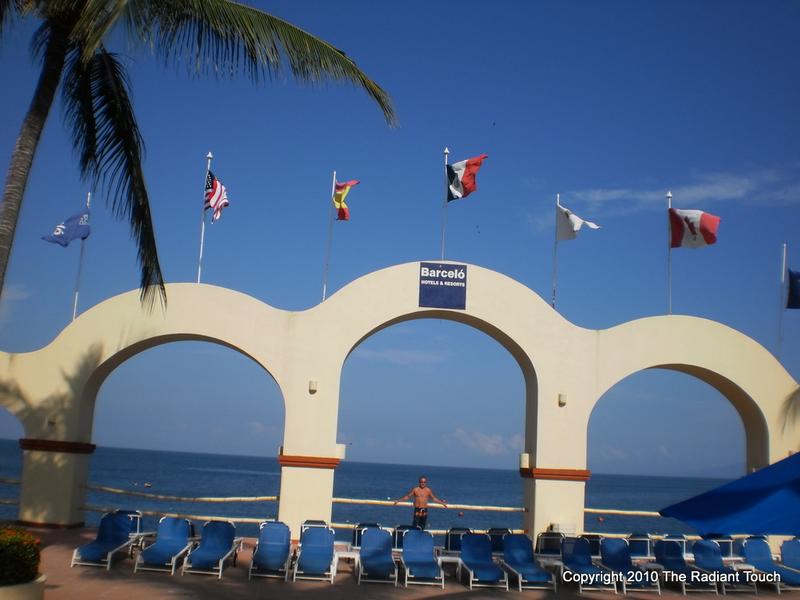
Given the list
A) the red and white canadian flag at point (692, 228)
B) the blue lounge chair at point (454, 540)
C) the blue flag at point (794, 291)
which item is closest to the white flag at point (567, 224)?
the red and white canadian flag at point (692, 228)

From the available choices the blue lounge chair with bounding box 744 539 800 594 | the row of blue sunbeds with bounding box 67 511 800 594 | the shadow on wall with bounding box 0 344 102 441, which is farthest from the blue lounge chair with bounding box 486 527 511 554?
the shadow on wall with bounding box 0 344 102 441

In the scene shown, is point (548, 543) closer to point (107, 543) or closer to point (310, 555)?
point (310, 555)

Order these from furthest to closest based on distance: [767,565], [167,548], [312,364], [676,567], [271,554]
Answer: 1. [312,364]
2. [767,565]
3. [676,567]
4. [167,548]
5. [271,554]

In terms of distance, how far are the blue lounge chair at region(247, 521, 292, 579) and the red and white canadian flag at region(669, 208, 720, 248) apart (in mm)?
9377

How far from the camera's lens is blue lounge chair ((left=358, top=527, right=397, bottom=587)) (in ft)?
39.7

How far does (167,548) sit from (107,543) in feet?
3.34

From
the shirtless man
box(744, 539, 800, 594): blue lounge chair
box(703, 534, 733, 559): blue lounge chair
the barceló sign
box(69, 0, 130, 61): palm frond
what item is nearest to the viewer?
box(69, 0, 130, 61): palm frond

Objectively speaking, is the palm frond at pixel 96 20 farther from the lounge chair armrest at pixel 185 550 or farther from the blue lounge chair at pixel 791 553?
the blue lounge chair at pixel 791 553

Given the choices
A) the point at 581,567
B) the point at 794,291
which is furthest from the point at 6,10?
the point at 794,291

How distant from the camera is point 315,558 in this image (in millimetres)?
12125

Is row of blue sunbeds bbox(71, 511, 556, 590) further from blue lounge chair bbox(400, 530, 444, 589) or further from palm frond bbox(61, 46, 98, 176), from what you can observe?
palm frond bbox(61, 46, 98, 176)

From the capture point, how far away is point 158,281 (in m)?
11.1

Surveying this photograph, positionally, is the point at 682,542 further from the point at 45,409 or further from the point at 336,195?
the point at 45,409

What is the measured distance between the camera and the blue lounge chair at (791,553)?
528 inches
